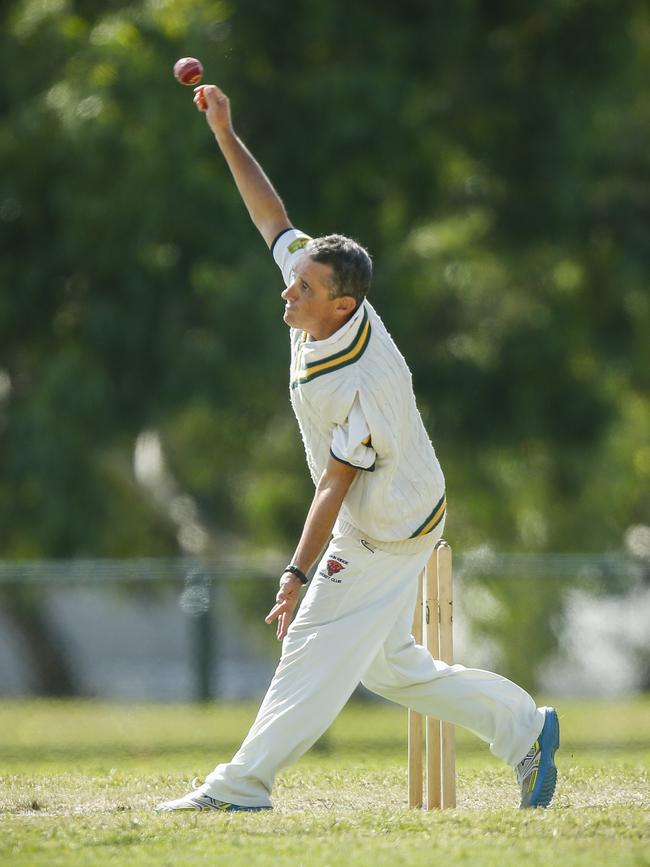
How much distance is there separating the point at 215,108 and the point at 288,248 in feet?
2.66

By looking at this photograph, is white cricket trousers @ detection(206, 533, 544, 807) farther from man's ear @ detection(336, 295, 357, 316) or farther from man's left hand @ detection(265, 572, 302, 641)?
man's ear @ detection(336, 295, 357, 316)

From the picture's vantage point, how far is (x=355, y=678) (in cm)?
543

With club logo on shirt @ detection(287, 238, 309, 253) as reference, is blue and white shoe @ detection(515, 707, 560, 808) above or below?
below

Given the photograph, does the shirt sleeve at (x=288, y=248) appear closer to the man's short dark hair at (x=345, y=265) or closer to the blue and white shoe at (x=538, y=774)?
the man's short dark hair at (x=345, y=265)

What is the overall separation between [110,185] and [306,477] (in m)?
4.55

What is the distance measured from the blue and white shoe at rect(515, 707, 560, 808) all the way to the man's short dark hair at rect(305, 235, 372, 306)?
174 centimetres

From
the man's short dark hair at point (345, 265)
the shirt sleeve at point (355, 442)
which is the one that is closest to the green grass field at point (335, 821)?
the shirt sleeve at point (355, 442)

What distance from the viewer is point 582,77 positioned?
1727cm

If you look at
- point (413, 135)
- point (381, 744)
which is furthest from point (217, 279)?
point (381, 744)

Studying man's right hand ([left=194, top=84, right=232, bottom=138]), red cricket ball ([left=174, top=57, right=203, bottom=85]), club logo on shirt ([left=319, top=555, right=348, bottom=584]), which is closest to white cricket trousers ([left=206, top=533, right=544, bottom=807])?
club logo on shirt ([left=319, top=555, right=348, bottom=584])

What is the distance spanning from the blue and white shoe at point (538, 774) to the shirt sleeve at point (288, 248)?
76.7 inches

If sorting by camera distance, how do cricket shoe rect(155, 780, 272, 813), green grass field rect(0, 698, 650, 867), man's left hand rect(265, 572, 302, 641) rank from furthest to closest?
cricket shoe rect(155, 780, 272, 813) < man's left hand rect(265, 572, 302, 641) < green grass field rect(0, 698, 650, 867)

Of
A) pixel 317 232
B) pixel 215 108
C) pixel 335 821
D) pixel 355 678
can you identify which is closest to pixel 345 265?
pixel 215 108

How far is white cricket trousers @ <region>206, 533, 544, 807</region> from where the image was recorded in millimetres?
5348
